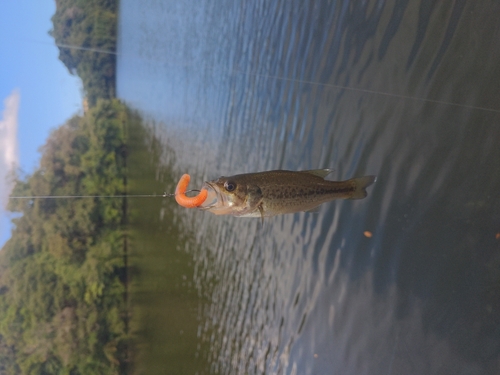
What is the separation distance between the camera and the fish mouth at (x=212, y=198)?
255cm

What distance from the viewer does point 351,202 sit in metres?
5.08

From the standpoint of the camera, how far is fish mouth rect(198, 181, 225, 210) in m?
2.55

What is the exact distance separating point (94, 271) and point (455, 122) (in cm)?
1271

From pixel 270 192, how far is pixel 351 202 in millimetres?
2620

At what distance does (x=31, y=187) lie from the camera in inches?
529

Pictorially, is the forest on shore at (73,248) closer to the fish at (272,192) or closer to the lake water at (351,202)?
the lake water at (351,202)

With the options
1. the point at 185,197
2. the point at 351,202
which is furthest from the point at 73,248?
the point at 185,197

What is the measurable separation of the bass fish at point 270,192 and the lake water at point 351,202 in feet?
5.21

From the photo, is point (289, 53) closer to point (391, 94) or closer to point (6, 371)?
point (391, 94)

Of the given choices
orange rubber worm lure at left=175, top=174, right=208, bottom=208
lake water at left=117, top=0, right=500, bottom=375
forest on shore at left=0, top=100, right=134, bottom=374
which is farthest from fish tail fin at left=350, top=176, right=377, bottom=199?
forest on shore at left=0, top=100, right=134, bottom=374

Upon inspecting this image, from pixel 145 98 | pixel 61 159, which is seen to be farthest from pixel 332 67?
pixel 61 159

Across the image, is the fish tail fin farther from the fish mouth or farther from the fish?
the fish mouth

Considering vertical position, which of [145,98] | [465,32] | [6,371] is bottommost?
[6,371]

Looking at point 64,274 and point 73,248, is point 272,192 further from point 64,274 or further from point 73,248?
point 73,248
